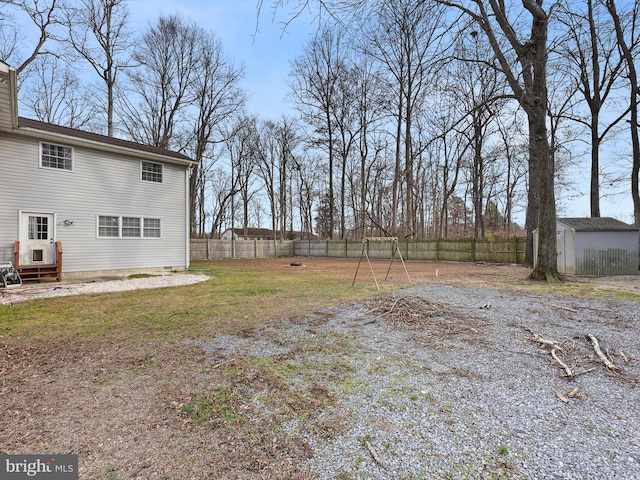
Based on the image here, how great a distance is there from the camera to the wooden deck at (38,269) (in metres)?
8.77

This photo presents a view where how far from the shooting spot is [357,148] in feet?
83.7

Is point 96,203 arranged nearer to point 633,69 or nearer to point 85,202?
point 85,202

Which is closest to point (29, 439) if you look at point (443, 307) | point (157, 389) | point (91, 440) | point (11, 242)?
point (91, 440)

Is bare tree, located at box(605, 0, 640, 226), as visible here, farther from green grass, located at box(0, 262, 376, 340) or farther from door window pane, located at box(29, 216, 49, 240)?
door window pane, located at box(29, 216, 49, 240)

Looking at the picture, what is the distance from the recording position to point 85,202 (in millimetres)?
10227

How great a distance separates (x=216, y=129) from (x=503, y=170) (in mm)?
22774

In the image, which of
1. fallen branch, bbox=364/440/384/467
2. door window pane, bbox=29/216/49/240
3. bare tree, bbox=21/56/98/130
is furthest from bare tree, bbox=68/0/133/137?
fallen branch, bbox=364/440/384/467

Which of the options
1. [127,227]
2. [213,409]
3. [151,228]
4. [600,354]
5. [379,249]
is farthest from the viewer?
[379,249]

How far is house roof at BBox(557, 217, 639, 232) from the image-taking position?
10.3 meters

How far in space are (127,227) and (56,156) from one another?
2861mm

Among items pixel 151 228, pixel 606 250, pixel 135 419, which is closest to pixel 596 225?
pixel 606 250

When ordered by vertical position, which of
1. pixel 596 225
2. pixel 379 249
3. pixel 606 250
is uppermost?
pixel 596 225

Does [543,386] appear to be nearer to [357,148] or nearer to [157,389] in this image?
[157,389]

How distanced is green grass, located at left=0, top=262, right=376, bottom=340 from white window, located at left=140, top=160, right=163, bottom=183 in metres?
5.49
